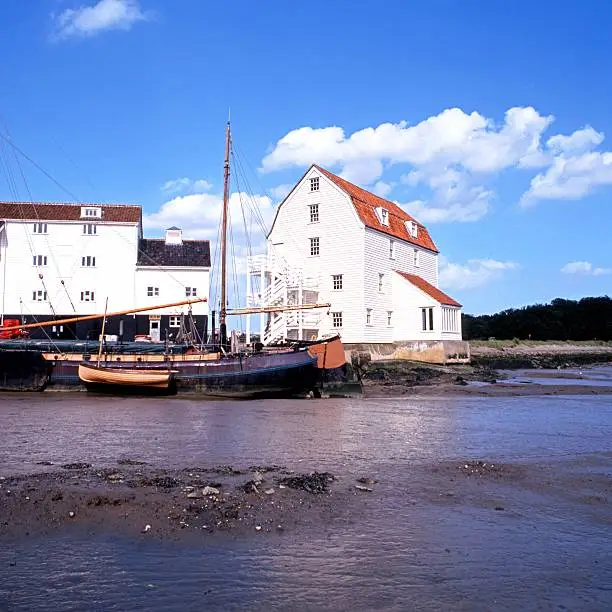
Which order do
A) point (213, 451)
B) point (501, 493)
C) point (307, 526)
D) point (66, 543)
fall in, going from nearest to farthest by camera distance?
1. point (66, 543)
2. point (307, 526)
3. point (501, 493)
4. point (213, 451)

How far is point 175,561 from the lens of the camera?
6.04 meters

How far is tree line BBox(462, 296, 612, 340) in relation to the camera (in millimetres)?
110688

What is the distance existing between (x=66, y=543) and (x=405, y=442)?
27.6 feet

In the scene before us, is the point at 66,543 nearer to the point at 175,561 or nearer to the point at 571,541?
the point at 175,561

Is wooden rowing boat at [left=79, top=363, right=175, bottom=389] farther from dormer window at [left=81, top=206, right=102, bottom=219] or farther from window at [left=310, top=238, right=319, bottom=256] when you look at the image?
dormer window at [left=81, top=206, right=102, bottom=219]

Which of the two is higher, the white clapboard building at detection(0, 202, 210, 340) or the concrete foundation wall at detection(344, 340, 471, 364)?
the white clapboard building at detection(0, 202, 210, 340)

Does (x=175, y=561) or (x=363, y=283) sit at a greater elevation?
(x=363, y=283)

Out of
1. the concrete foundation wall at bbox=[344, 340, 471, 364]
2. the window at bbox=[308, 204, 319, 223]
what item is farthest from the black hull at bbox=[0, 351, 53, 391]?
the window at bbox=[308, 204, 319, 223]

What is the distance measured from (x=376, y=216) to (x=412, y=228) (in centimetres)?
679

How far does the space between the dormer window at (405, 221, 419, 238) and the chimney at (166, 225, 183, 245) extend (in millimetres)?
19362

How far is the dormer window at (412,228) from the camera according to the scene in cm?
5066

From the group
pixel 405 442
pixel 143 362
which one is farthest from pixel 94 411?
pixel 405 442

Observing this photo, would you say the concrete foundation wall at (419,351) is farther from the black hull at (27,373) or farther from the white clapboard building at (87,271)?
the black hull at (27,373)

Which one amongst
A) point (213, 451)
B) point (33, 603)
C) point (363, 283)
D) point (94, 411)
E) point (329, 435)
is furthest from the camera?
point (363, 283)
